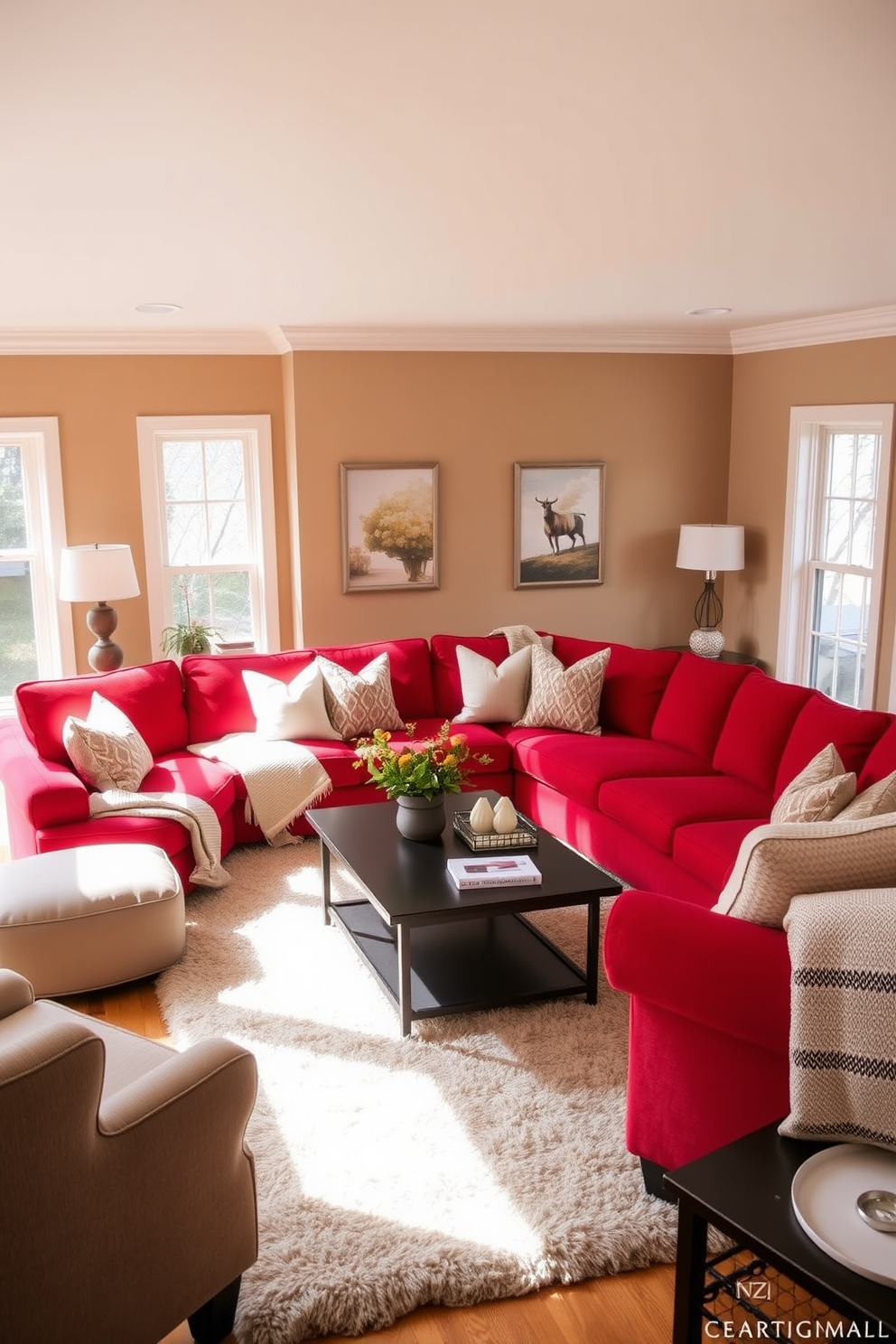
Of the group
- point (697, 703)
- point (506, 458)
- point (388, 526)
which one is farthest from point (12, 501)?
point (697, 703)

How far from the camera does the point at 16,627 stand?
6.53 meters

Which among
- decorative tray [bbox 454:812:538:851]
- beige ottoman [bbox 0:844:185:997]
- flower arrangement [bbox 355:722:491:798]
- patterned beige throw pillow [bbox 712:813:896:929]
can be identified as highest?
patterned beige throw pillow [bbox 712:813:896:929]

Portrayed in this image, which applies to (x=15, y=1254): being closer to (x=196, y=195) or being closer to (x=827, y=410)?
(x=196, y=195)

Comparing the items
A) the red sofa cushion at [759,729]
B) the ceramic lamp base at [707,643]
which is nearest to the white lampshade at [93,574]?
the red sofa cushion at [759,729]

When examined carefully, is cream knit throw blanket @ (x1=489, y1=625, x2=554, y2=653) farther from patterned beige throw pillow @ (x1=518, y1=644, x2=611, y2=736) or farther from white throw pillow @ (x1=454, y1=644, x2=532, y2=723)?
patterned beige throw pillow @ (x1=518, y1=644, x2=611, y2=736)

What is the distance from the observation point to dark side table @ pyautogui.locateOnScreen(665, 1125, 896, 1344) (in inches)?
69.7

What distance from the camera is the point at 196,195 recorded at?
312cm

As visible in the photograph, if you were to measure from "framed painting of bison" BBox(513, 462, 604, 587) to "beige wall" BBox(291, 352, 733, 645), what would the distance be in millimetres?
63

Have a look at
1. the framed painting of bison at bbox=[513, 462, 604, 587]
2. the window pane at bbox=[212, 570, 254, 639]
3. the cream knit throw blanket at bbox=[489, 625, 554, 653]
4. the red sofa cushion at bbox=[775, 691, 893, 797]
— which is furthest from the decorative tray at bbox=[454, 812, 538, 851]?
the window pane at bbox=[212, 570, 254, 639]

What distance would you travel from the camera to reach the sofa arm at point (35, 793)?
14.1ft

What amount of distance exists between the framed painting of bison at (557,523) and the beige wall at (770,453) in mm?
936

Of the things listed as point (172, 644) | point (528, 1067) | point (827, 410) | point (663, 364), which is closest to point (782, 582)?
point (827, 410)

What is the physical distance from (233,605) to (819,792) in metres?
4.30

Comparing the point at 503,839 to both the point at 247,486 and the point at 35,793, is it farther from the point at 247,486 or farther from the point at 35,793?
the point at 247,486
